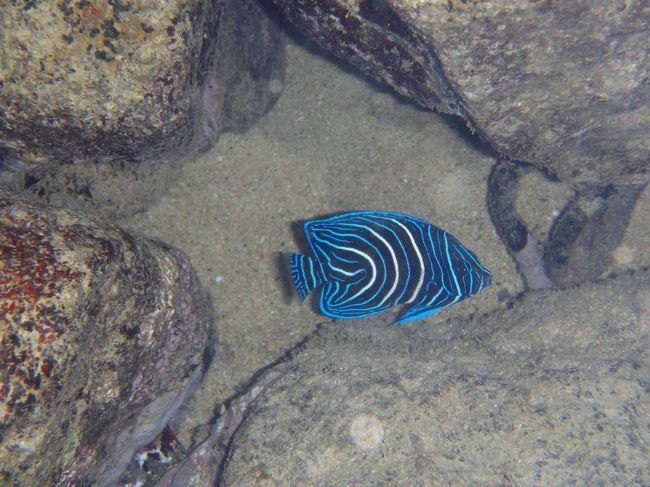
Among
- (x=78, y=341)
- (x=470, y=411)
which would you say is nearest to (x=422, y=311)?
(x=470, y=411)

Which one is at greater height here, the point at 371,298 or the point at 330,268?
the point at 330,268

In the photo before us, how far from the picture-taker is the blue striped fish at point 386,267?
3145mm

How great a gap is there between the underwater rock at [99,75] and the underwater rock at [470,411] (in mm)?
2289

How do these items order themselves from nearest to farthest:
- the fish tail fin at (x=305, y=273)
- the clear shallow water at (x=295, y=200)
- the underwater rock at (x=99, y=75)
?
the underwater rock at (x=99, y=75) < the fish tail fin at (x=305, y=273) < the clear shallow water at (x=295, y=200)

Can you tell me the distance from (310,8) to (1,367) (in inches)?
118

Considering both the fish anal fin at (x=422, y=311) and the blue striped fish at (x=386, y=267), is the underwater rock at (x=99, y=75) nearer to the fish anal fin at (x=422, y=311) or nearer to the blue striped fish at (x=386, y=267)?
the blue striped fish at (x=386, y=267)

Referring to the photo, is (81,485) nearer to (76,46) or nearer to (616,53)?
(76,46)

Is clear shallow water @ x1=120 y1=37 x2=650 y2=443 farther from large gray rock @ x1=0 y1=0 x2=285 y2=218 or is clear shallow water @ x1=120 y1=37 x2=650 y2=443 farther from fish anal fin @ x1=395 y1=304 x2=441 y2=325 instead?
fish anal fin @ x1=395 y1=304 x2=441 y2=325

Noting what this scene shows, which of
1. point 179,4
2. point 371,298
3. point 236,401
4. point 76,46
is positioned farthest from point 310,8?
point 236,401

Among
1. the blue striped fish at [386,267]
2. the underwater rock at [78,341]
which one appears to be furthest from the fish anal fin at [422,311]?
the underwater rock at [78,341]

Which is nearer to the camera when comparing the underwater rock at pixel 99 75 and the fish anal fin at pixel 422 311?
the underwater rock at pixel 99 75

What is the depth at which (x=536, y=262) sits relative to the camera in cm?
444

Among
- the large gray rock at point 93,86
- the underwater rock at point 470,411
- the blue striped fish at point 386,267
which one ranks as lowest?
the underwater rock at point 470,411

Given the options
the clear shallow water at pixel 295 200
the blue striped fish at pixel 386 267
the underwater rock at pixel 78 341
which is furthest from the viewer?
the clear shallow water at pixel 295 200
